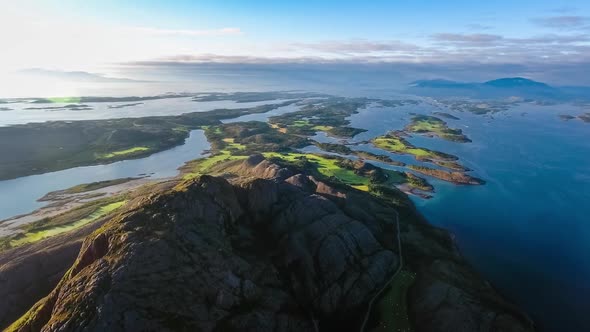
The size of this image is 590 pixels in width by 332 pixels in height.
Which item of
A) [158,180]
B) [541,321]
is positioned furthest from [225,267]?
[158,180]

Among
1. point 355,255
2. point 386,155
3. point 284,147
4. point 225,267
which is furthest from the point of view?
point 284,147

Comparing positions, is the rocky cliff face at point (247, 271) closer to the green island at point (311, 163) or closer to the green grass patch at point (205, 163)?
the green island at point (311, 163)

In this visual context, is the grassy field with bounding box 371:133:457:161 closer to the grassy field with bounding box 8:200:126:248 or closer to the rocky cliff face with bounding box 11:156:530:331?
the rocky cliff face with bounding box 11:156:530:331

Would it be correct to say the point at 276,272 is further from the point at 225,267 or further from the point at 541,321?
the point at 541,321

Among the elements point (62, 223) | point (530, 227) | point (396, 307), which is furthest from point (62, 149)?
point (530, 227)

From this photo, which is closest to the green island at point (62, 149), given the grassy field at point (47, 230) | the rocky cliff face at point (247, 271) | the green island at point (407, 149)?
the grassy field at point (47, 230)

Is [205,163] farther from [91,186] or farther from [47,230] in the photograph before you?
[47,230]
